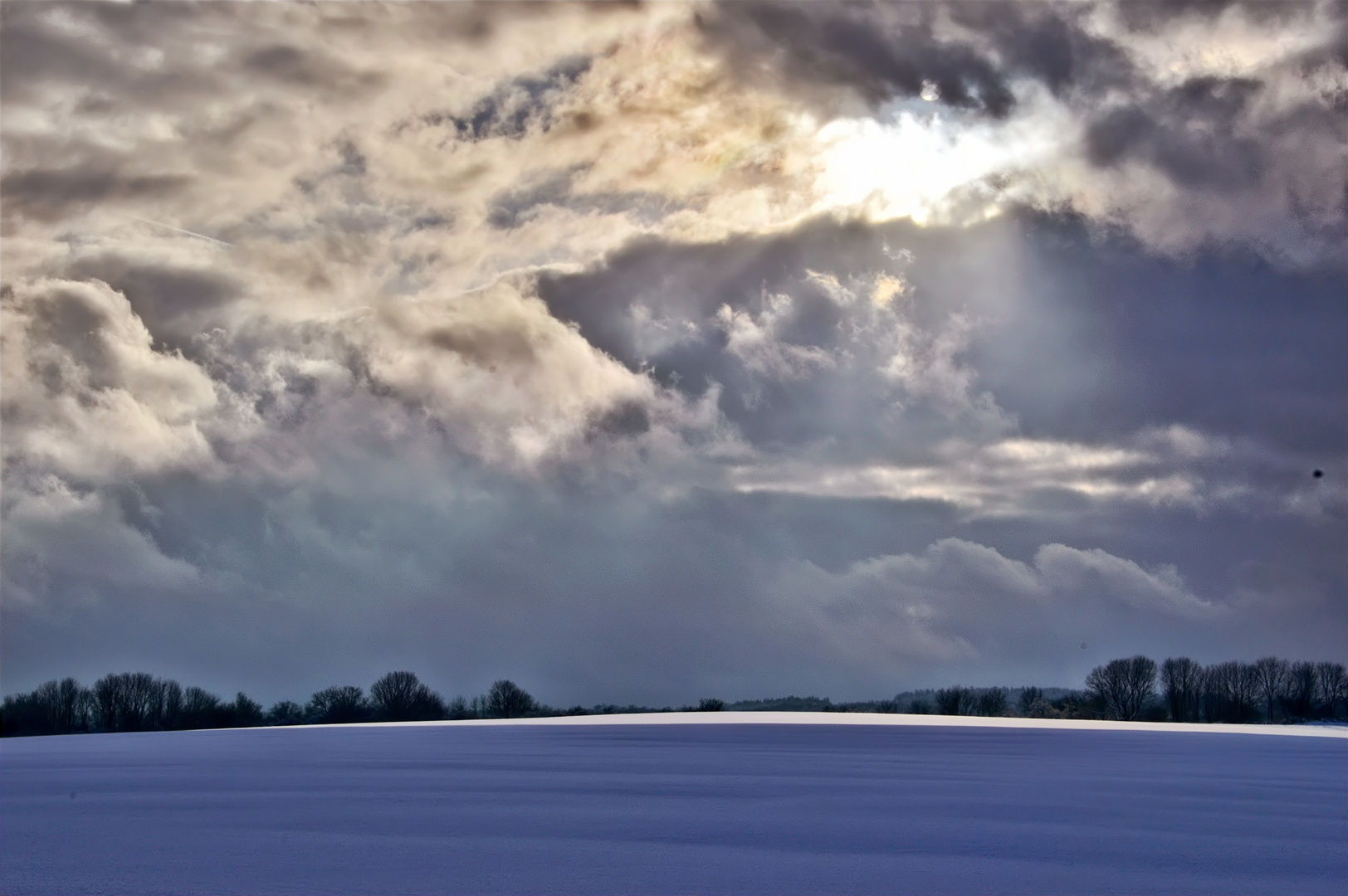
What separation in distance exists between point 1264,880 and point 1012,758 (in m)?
20.5

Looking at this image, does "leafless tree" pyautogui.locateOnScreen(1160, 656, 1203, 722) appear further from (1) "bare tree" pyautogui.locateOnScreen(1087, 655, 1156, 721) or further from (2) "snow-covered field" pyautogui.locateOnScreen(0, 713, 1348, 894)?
(2) "snow-covered field" pyautogui.locateOnScreen(0, 713, 1348, 894)

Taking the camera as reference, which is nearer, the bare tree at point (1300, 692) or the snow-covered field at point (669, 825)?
the snow-covered field at point (669, 825)

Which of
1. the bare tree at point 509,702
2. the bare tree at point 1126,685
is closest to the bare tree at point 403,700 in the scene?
the bare tree at point 509,702

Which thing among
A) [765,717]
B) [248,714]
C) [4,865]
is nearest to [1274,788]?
[4,865]

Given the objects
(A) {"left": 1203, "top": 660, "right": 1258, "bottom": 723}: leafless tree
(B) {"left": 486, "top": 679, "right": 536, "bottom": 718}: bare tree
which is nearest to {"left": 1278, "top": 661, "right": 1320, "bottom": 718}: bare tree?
(A) {"left": 1203, "top": 660, "right": 1258, "bottom": 723}: leafless tree

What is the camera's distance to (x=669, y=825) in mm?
15211

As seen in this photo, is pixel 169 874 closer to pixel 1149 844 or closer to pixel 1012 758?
pixel 1149 844

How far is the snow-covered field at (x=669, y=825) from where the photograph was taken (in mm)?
11344

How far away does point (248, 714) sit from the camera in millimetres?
111562

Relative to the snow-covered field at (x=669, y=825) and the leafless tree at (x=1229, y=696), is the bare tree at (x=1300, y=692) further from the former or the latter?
the snow-covered field at (x=669, y=825)

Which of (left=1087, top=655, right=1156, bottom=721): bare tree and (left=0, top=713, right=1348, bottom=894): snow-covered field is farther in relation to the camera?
(left=1087, top=655, right=1156, bottom=721): bare tree

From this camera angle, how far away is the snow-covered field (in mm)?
11344

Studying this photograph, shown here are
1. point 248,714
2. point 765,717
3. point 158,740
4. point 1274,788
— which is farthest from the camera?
point 248,714

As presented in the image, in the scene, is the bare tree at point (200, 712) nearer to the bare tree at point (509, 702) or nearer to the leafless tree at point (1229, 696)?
the bare tree at point (509, 702)
